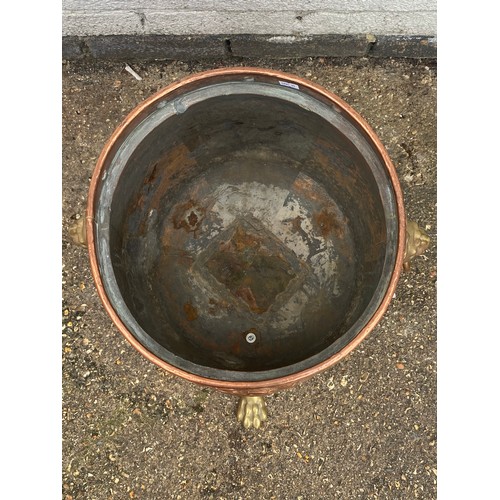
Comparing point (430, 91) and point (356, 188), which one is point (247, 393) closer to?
point (356, 188)

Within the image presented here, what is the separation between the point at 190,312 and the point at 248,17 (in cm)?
121

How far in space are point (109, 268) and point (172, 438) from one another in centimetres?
101

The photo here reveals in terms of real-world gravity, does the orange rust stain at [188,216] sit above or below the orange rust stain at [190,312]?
above

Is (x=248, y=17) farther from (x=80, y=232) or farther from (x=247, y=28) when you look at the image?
(x=80, y=232)

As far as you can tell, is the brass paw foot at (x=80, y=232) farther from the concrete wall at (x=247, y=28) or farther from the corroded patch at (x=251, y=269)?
the concrete wall at (x=247, y=28)

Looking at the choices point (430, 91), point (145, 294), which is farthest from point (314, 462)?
point (430, 91)

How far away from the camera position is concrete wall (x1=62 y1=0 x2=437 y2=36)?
2.05 metres

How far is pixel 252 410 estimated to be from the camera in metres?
1.92

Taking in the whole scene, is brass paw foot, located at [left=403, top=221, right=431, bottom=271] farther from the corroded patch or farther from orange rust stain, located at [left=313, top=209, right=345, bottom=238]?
the corroded patch

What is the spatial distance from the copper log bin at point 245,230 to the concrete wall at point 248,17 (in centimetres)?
57

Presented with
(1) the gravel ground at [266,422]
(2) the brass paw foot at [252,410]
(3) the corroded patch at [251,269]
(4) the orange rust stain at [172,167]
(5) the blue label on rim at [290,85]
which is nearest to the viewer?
(5) the blue label on rim at [290,85]

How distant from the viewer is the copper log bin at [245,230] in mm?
1440

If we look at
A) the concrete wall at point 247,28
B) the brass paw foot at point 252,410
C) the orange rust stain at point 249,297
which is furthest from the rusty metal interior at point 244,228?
the concrete wall at point 247,28

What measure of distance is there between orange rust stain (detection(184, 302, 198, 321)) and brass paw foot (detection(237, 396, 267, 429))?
1.13 ft
